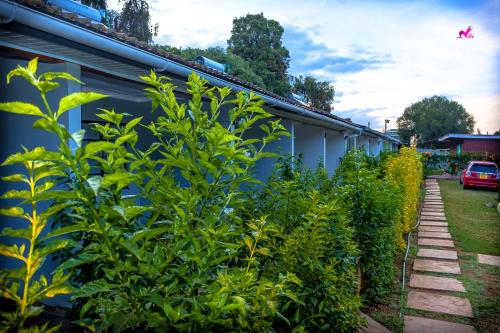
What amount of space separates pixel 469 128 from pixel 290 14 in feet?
239

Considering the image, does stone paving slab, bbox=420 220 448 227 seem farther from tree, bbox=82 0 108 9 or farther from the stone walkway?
tree, bbox=82 0 108 9

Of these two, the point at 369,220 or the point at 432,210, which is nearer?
the point at 369,220

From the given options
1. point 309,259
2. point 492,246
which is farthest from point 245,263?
point 492,246

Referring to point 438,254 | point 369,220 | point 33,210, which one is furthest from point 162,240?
point 438,254

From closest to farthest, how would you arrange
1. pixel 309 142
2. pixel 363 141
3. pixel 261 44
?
pixel 309 142 → pixel 363 141 → pixel 261 44

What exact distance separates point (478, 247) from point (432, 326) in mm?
4592

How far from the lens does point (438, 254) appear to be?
24.7ft

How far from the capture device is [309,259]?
2.62m

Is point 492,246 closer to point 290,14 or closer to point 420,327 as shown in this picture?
point 420,327

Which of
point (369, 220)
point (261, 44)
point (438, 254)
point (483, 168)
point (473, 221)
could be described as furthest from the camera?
point (261, 44)

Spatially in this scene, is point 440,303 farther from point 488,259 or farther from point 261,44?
point 261,44

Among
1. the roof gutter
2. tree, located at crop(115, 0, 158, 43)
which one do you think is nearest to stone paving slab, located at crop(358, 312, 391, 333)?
the roof gutter

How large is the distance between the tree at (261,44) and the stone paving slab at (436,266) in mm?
35507

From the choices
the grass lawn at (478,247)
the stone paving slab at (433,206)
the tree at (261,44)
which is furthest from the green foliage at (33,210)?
the tree at (261,44)
